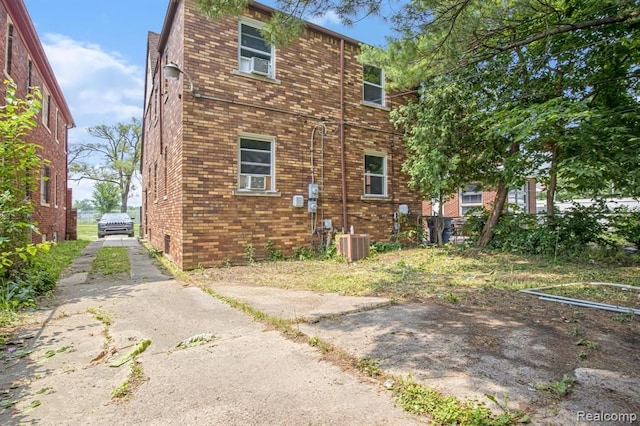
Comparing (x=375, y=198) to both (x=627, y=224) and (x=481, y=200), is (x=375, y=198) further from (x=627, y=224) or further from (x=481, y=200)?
(x=481, y=200)

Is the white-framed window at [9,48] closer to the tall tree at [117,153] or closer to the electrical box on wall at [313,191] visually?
the electrical box on wall at [313,191]

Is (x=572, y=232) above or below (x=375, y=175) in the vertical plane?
below

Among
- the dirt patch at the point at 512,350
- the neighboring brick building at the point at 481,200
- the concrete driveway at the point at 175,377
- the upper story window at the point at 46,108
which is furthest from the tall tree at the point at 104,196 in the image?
the dirt patch at the point at 512,350

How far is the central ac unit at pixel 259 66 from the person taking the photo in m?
8.01

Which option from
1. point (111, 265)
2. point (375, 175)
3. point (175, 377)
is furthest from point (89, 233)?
point (175, 377)

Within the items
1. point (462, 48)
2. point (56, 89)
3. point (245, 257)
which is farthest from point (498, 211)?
point (56, 89)

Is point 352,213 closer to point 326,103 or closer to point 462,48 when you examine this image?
point 326,103

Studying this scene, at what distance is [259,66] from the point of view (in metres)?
8.12

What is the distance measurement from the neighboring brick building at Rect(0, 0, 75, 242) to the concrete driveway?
236 cm

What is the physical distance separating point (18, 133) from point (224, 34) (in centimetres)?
474

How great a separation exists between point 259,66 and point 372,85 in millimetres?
3775

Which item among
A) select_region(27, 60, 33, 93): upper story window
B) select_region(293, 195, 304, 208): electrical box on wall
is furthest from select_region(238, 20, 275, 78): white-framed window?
select_region(27, 60, 33, 93): upper story window

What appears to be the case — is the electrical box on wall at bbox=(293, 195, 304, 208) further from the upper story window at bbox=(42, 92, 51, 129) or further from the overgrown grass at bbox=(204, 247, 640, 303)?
the upper story window at bbox=(42, 92, 51, 129)

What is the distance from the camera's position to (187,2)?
731 centimetres
